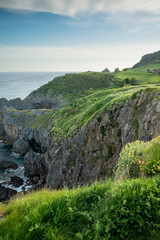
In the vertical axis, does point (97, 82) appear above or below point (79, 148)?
above

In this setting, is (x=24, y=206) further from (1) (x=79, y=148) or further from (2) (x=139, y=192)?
(1) (x=79, y=148)

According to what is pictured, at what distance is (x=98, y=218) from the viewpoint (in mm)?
3686

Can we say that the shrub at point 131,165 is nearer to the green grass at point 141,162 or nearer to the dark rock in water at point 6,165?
the green grass at point 141,162

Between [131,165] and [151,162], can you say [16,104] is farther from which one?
[151,162]

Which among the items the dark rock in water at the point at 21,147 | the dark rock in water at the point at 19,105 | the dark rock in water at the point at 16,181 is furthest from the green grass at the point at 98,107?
the dark rock in water at the point at 19,105

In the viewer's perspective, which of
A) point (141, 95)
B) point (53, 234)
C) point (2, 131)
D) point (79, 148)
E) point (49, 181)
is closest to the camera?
point (53, 234)

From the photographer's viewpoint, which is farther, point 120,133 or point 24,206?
point 120,133

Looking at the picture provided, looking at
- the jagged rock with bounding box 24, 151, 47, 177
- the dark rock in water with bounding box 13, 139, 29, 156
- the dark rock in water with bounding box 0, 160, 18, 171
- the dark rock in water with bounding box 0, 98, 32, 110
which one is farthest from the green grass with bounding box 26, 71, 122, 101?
the jagged rock with bounding box 24, 151, 47, 177

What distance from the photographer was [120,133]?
14.9 meters

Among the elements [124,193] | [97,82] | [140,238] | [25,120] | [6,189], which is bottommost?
[6,189]

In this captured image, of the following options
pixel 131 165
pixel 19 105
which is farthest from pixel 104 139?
pixel 19 105

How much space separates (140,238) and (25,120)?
5830 centimetres

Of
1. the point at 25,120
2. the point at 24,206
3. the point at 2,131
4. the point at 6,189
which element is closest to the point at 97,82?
the point at 25,120

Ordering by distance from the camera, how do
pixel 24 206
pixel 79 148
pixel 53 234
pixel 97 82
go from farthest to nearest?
pixel 97 82 < pixel 79 148 < pixel 24 206 < pixel 53 234
